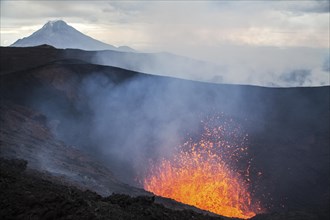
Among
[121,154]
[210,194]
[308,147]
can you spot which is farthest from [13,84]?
[308,147]

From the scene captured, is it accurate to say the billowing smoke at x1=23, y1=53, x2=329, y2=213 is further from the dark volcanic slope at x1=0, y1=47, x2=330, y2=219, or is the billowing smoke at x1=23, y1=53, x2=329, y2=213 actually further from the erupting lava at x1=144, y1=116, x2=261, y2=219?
the erupting lava at x1=144, y1=116, x2=261, y2=219

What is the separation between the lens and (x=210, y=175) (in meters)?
24.1

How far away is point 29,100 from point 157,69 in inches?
1959

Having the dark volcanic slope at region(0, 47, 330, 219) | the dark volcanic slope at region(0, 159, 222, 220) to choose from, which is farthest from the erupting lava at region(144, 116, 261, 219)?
the dark volcanic slope at region(0, 159, 222, 220)

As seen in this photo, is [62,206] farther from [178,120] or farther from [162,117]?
[178,120]

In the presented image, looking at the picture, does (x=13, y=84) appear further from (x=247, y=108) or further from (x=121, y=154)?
(x=247, y=108)

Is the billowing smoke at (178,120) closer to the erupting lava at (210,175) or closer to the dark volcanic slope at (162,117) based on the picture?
the dark volcanic slope at (162,117)

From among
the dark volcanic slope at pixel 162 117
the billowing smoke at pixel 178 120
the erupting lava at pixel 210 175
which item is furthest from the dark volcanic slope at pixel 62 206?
the erupting lava at pixel 210 175

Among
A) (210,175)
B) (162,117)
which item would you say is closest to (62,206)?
(210,175)

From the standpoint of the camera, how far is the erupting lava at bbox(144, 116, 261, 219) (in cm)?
2209

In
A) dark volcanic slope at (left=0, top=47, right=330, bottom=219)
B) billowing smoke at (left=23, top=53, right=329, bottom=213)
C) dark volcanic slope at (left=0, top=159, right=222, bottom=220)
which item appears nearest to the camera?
dark volcanic slope at (left=0, top=159, right=222, bottom=220)

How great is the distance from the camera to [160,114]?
27312 mm

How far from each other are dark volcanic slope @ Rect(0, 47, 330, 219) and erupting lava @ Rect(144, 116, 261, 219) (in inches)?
31.9

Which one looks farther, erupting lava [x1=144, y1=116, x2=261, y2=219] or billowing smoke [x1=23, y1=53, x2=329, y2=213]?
billowing smoke [x1=23, y1=53, x2=329, y2=213]
